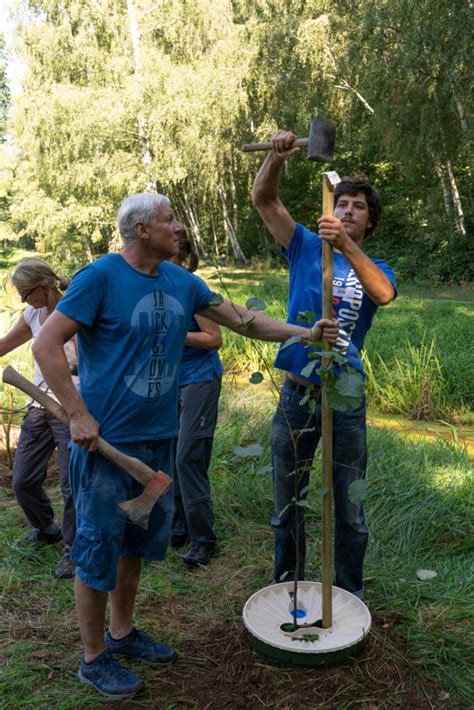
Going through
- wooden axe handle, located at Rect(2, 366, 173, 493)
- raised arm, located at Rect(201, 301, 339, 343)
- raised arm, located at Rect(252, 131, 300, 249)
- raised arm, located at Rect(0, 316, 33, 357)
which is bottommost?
wooden axe handle, located at Rect(2, 366, 173, 493)

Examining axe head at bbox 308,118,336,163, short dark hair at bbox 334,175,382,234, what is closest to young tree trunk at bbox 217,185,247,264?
short dark hair at bbox 334,175,382,234

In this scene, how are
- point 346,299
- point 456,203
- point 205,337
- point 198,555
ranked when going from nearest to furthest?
1. point 346,299
2. point 205,337
3. point 198,555
4. point 456,203

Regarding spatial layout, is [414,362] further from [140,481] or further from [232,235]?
[232,235]

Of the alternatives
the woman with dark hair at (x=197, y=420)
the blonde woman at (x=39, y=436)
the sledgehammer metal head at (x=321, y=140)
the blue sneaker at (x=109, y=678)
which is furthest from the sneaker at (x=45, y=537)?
the sledgehammer metal head at (x=321, y=140)

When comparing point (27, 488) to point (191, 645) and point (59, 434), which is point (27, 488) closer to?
point (59, 434)

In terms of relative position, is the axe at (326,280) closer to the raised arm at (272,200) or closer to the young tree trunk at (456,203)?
the raised arm at (272,200)

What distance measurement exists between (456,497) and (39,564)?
7.57ft

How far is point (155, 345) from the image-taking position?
2.26m

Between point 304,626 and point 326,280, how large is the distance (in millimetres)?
1259

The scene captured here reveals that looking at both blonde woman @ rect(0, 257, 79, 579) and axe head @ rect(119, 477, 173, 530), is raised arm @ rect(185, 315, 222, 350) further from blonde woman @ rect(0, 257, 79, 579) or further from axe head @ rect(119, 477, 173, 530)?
axe head @ rect(119, 477, 173, 530)

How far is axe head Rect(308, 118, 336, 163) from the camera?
214 cm

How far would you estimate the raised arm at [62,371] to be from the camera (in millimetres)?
2125

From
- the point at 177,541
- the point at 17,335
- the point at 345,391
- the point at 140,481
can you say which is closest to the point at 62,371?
the point at 140,481

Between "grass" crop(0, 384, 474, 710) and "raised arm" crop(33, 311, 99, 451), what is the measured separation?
2.28 feet
